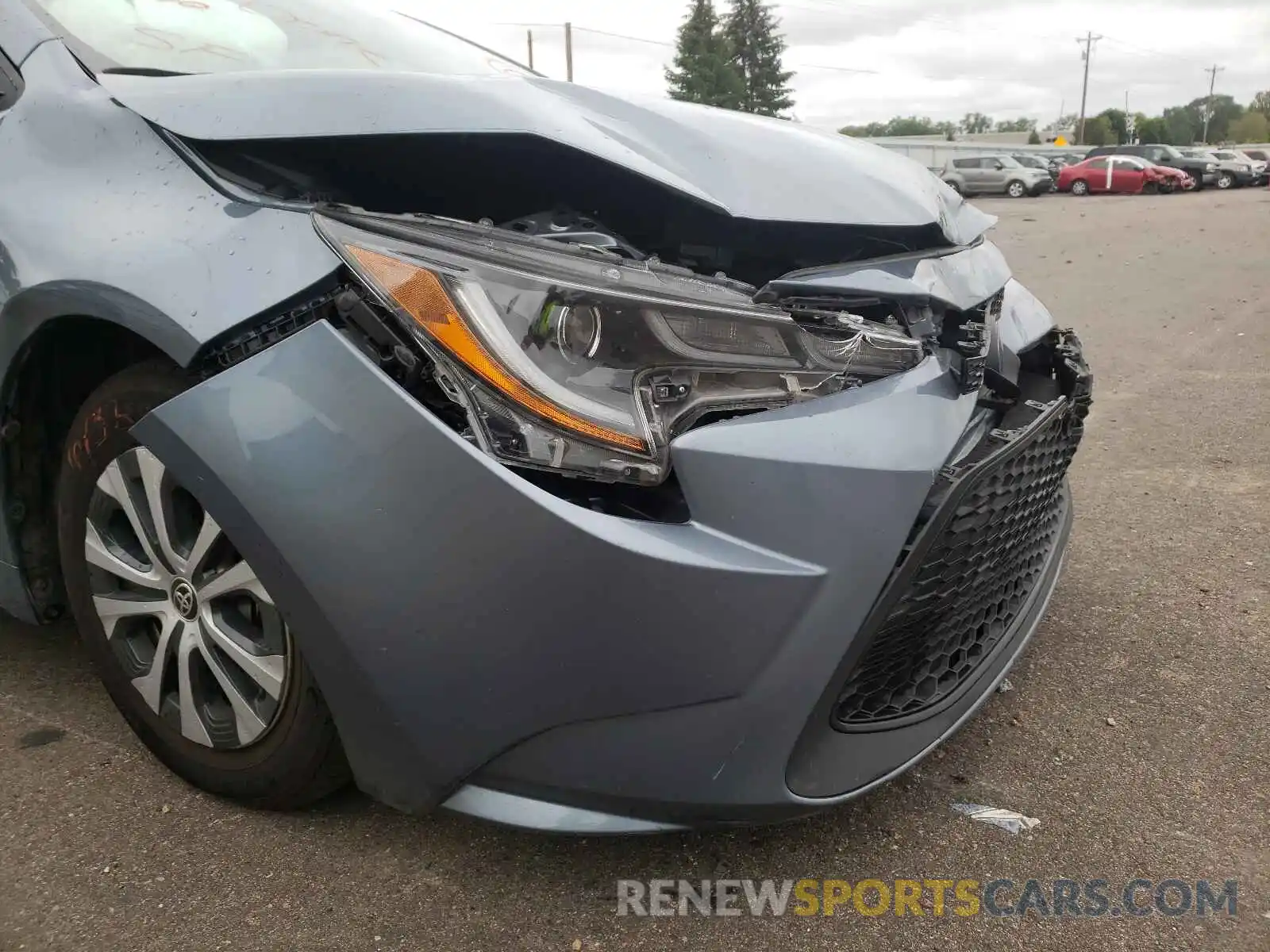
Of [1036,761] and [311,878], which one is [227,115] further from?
[1036,761]

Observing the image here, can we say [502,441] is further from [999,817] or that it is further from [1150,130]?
[1150,130]

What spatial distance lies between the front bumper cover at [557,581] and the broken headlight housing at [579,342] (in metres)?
0.06

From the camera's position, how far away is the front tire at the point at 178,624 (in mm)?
1600

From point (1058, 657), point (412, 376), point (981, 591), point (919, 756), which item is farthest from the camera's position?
point (1058, 657)

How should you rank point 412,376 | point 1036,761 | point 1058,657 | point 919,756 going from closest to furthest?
point 412,376
point 919,756
point 1036,761
point 1058,657

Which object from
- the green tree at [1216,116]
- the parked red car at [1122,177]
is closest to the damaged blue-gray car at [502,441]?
the parked red car at [1122,177]

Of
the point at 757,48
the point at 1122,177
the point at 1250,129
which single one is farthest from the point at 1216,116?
the point at 1122,177

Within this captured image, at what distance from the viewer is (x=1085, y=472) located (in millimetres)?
3652

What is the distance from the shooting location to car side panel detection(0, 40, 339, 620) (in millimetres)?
1457

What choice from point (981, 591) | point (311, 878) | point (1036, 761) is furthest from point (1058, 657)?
point (311, 878)

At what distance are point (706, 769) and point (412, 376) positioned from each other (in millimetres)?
711

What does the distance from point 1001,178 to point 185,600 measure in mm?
32542

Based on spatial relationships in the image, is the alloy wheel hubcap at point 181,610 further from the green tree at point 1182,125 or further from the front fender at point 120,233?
the green tree at point 1182,125

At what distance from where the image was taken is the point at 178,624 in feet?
5.66
